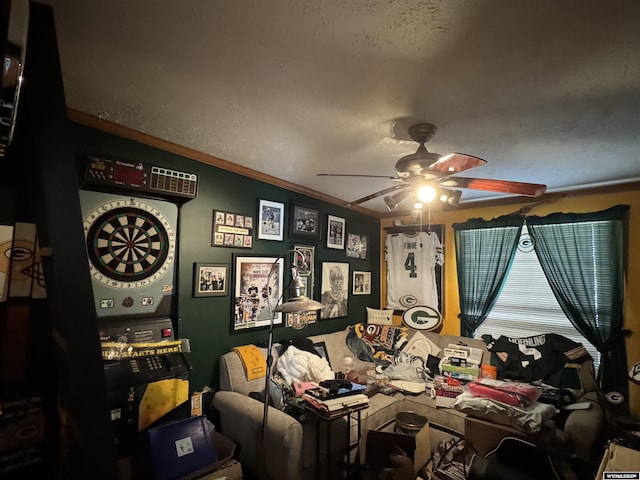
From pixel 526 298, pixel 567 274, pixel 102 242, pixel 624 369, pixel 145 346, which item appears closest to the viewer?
pixel 145 346

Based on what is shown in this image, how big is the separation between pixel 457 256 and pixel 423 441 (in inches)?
87.4

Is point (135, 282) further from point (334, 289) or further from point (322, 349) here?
point (334, 289)

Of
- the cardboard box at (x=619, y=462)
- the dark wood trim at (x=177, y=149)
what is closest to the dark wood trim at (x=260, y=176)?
the dark wood trim at (x=177, y=149)

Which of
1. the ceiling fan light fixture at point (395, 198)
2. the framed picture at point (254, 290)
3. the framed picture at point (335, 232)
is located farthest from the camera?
the framed picture at point (335, 232)

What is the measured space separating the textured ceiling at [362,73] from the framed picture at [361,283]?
7.20 ft

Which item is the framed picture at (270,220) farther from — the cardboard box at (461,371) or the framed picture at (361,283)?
the cardboard box at (461,371)

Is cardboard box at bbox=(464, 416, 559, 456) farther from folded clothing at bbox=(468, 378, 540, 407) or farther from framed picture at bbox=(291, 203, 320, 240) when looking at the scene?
framed picture at bbox=(291, 203, 320, 240)

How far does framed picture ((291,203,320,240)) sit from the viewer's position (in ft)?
11.1

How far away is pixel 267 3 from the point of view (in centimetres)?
112

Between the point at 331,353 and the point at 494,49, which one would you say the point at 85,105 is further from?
the point at 331,353

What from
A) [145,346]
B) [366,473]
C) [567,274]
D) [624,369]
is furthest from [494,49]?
[624,369]

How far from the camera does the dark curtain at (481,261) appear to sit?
363 cm

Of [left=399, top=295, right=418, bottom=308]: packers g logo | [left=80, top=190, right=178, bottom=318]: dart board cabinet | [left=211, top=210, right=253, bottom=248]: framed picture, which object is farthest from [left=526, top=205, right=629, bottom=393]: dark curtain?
[left=80, top=190, right=178, bottom=318]: dart board cabinet

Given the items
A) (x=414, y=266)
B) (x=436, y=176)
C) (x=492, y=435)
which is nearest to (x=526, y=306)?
(x=414, y=266)
